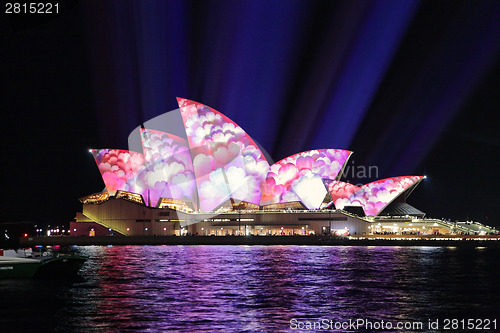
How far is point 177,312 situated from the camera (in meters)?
20.2

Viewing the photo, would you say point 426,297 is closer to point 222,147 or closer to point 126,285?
point 126,285

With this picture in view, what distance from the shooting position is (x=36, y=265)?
31641mm

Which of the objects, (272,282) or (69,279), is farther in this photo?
(69,279)

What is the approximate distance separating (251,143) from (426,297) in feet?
170

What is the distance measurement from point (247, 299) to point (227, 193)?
5401cm

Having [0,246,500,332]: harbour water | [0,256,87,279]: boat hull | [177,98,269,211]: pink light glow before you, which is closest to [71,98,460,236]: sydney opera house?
[177,98,269,211]: pink light glow

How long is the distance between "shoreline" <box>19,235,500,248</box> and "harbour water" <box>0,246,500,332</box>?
35979 mm

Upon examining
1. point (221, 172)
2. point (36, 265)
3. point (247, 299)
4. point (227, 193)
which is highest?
point (221, 172)

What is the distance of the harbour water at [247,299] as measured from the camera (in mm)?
18344


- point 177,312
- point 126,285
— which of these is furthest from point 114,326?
point 126,285

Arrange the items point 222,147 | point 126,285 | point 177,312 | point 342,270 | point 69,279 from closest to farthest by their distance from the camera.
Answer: point 177,312 → point 126,285 → point 69,279 → point 342,270 → point 222,147

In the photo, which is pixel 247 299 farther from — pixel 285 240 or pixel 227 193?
pixel 227 193

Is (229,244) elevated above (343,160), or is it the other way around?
(343,160)

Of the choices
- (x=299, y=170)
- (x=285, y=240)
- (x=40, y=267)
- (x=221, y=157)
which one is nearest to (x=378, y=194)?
(x=299, y=170)
